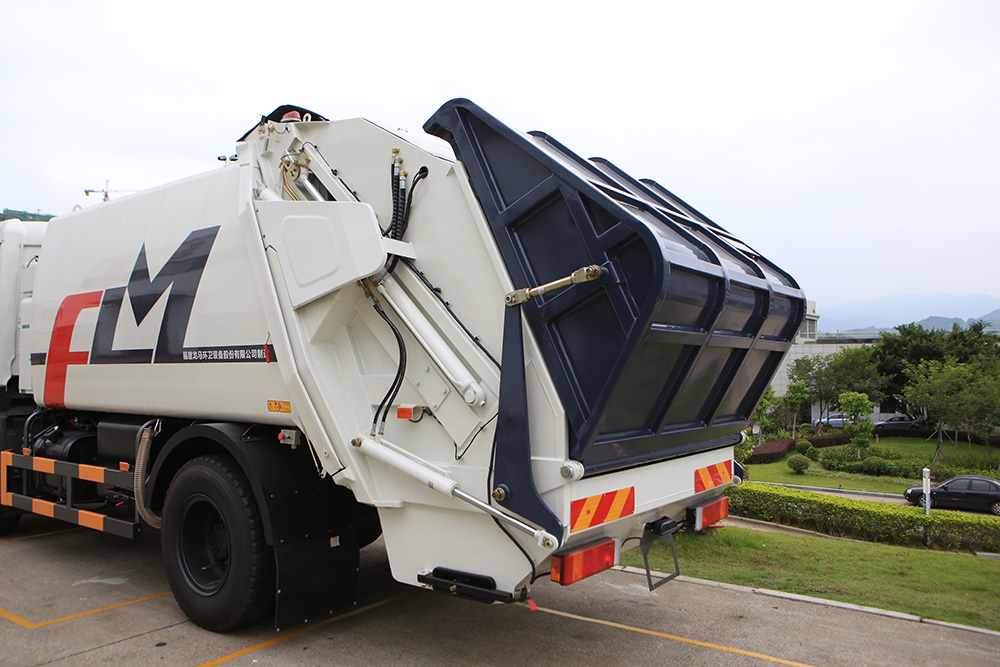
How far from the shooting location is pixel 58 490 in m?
6.55

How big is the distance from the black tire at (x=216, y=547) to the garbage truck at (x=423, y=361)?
16 mm

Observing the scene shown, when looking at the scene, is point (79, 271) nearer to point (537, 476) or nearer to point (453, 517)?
point (453, 517)

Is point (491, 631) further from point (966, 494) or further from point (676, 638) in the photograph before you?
point (966, 494)

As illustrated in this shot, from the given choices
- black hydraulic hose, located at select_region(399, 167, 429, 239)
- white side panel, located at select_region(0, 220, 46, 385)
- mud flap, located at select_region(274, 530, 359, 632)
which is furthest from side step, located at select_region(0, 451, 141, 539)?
black hydraulic hose, located at select_region(399, 167, 429, 239)

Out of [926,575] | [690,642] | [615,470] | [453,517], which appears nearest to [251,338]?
[453,517]

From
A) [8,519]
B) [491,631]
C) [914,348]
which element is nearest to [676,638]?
[491,631]

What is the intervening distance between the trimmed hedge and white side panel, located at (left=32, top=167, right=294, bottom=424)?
32.2ft

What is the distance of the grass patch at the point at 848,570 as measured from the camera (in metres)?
5.87

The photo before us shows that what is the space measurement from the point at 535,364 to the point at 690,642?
2.53 meters

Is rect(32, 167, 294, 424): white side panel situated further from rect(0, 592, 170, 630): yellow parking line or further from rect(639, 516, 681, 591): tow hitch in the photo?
rect(639, 516, 681, 591): tow hitch

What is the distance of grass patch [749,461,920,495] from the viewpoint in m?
22.6

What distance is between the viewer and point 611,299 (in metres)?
3.31

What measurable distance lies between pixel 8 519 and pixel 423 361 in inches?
248

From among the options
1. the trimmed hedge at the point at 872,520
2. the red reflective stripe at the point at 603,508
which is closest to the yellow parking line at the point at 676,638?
the red reflective stripe at the point at 603,508
